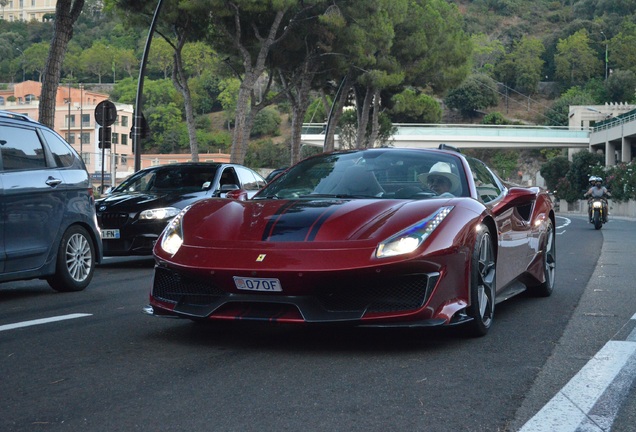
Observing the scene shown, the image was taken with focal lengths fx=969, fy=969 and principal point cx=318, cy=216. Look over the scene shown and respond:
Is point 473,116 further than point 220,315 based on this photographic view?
Yes

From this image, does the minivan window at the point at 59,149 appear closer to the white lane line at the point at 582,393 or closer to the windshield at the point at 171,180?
the windshield at the point at 171,180

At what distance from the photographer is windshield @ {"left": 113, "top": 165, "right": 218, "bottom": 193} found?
13.2 m

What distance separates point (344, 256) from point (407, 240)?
384 mm

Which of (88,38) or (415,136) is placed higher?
(88,38)

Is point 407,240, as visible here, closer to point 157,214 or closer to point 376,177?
point 376,177

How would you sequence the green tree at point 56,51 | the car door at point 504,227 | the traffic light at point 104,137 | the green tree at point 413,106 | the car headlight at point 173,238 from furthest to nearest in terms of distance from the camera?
the green tree at point 413,106 < the traffic light at point 104,137 < the green tree at point 56,51 < the car door at point 504,227 < the car headlight at point 173,238

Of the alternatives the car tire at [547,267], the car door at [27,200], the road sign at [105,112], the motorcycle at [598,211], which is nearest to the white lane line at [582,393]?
the car tire at [547,267]

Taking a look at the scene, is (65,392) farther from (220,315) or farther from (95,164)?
(95,164)

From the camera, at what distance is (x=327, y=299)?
534cm

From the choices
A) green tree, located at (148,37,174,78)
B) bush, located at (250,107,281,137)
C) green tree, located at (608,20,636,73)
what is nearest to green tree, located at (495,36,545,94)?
green tree, located at (608,20,636,73)

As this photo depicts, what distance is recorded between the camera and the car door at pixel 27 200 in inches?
316

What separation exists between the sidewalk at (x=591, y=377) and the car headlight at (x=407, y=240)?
97cm

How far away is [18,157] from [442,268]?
14.7 ft

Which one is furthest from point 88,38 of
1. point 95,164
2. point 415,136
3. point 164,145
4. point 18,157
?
point 18,157
